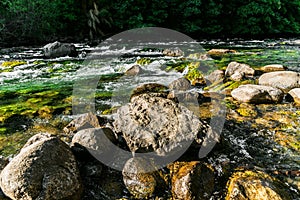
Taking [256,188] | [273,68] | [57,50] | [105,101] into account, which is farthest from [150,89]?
[57,50]

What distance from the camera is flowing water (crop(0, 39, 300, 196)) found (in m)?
3.36

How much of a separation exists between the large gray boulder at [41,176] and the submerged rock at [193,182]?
1.00 meters

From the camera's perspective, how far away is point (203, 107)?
4828mm

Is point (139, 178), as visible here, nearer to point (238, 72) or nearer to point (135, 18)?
point (238, 72)

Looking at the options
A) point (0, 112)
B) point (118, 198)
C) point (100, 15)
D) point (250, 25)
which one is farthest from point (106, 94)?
point (250, 25)

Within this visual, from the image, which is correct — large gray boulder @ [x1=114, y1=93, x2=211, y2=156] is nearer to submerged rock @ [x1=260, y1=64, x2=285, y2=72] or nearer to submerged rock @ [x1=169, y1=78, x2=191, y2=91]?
submerged rock @ [x1=169, y1=78, x2=191, y2=91]

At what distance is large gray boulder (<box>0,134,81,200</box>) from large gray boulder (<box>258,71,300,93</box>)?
4.74 meters

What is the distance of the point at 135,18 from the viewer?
19.2m

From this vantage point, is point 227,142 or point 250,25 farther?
point 250,25

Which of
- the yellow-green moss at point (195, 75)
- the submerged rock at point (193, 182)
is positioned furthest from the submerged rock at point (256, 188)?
the yellow-green moss at point (195, 75)

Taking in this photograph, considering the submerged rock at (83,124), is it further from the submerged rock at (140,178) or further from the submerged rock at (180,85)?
the submerged rock at (180,85)

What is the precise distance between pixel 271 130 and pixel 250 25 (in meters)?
20.0

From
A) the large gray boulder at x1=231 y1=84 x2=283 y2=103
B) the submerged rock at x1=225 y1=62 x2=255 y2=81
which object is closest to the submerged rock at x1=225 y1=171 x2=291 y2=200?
the large gray boulder at x1=231 y1=84 x2=283 y2=103

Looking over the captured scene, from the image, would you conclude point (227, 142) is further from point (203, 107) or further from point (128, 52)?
point (128, 52)
